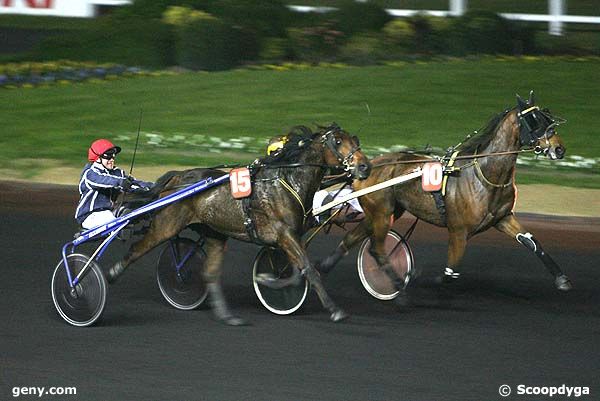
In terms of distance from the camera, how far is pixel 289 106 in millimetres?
18359

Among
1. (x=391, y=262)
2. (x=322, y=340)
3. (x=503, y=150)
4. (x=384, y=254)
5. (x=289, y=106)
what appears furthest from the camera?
(x=289, y=106)

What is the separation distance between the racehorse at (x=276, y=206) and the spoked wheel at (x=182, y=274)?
299 millimetres

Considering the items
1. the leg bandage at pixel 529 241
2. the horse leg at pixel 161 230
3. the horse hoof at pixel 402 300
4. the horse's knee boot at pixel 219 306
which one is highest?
the horse leg at pixel 161 230

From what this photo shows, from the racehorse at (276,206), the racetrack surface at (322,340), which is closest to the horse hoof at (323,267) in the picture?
the racetrack surface at (322,340)

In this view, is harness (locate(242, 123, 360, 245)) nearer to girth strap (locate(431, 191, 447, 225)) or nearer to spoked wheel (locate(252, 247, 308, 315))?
spoked wheel (locate(252, 247, 308, 315))

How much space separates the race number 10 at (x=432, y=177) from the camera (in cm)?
916

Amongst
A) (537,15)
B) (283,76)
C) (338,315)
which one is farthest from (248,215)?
(537,15)

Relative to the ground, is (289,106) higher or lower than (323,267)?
lower

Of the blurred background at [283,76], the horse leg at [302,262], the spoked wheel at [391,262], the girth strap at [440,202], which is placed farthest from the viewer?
the blurred background at [283,76]

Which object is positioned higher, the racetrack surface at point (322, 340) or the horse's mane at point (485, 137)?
the horse's mane at point (485, 137)

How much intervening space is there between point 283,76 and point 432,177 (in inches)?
441

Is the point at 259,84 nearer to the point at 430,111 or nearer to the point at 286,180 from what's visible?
the point at 430,111

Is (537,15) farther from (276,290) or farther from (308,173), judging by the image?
(308,173)

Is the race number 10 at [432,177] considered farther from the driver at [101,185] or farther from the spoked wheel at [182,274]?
the driver at [101,185]
